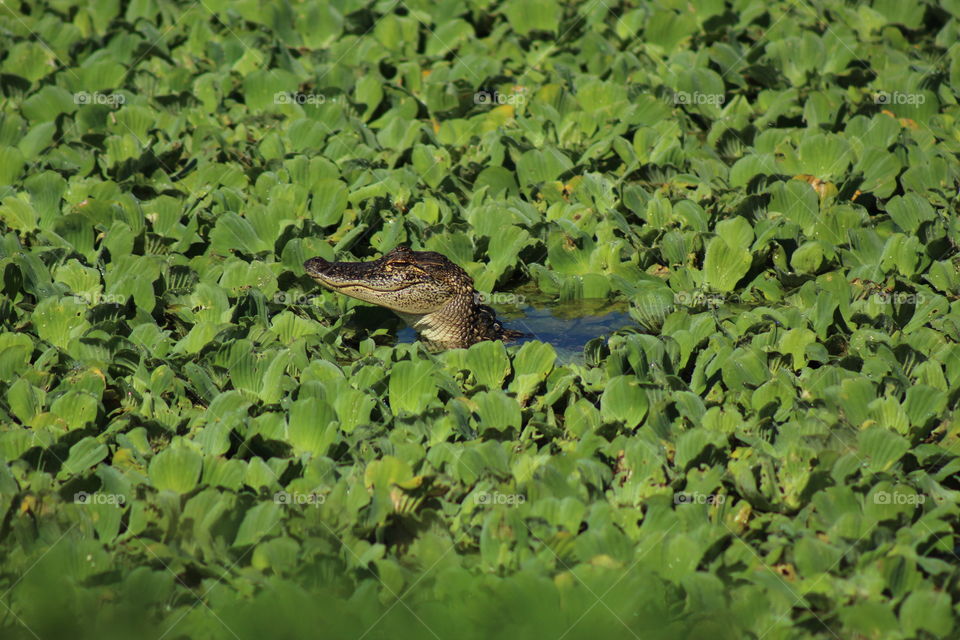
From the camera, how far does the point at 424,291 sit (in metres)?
6.61

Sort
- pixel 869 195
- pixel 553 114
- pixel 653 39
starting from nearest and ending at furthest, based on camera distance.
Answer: pixel 869 195 < pixel 553 114 < pixel 653 39

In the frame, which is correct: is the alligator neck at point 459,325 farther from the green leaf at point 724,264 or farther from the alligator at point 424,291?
the green leaf at point 724,264

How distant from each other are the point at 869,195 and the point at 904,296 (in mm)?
1636

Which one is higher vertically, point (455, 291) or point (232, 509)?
point (232, 509)

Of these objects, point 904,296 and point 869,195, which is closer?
point 904,296

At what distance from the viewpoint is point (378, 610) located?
4059 millimetres

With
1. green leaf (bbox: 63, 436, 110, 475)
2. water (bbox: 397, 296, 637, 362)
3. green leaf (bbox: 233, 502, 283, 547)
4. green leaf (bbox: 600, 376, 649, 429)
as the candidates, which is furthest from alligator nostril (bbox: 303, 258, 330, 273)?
→ green leaf (bbox: 233, 502, 283, 547)

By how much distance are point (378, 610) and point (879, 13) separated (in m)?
8.34

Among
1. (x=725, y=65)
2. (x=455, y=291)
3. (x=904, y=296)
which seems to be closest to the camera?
(x=904, y=296)

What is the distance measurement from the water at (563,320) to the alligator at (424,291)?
5.2 inches

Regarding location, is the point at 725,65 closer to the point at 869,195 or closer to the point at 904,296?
the point at 869,195

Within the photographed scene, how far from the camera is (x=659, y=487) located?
4680mm

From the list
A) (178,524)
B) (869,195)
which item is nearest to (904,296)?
(869,195)

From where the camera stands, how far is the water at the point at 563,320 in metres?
6.64
